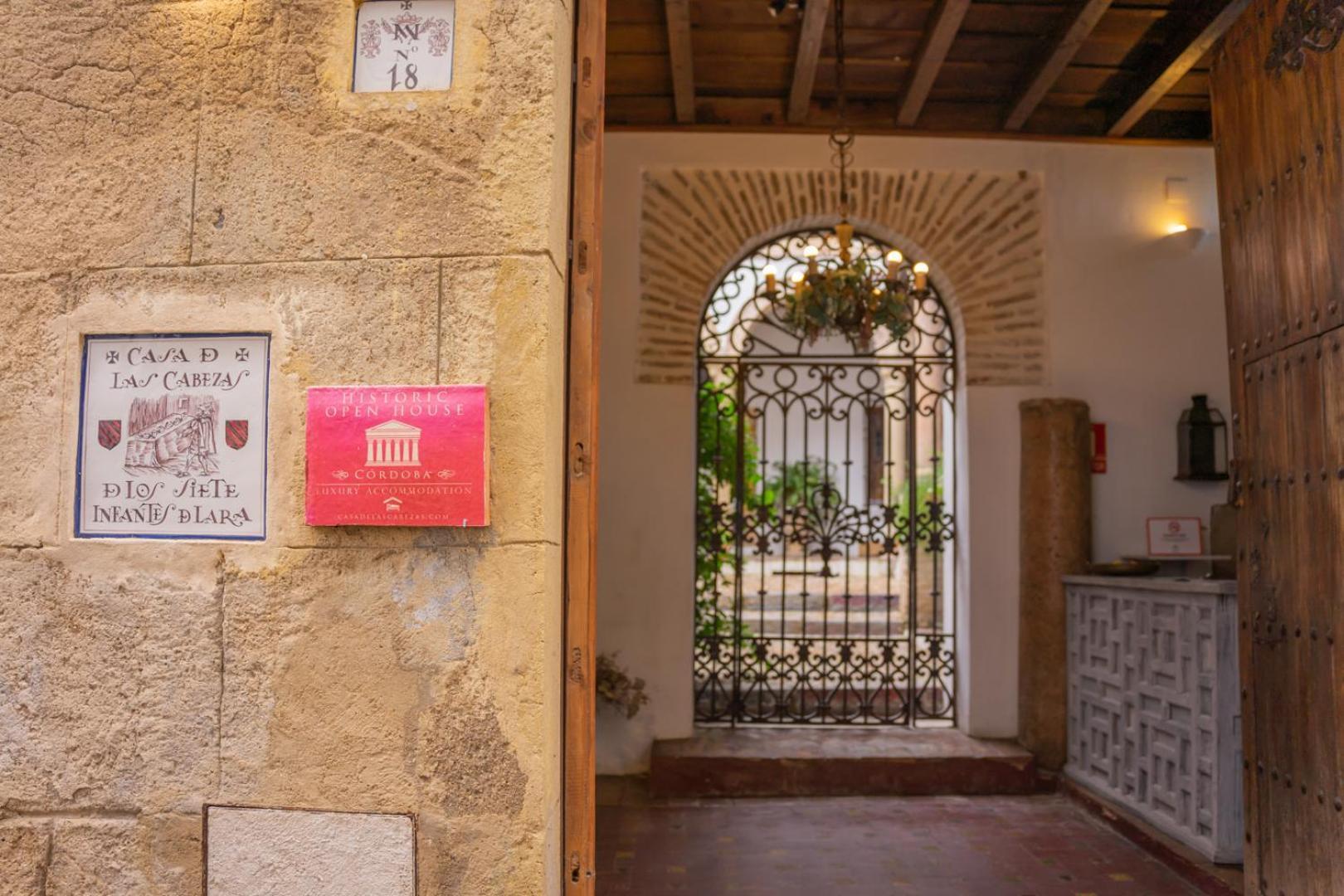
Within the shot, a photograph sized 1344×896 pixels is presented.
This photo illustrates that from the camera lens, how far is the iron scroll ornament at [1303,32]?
2.52 meters

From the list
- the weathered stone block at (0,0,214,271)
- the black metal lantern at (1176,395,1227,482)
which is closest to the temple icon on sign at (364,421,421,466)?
the weathered stone block at (0,0,214,271)

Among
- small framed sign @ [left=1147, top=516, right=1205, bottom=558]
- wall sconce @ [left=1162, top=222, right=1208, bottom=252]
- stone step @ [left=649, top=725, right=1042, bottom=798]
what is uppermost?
wall sconce @ [left=1162, top=222, right=1208, bottom=252]

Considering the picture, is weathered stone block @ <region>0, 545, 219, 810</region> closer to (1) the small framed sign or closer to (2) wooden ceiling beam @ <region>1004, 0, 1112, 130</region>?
(2) wooden ceiling beam @ <region>1004, 0, 1112, 130</region>

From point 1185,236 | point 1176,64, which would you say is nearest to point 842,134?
point 1176,64

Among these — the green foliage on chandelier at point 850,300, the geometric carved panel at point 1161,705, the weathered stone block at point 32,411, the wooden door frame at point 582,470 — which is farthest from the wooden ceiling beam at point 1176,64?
the weathered stone block at point 32,411

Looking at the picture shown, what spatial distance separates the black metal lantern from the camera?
17.5ft

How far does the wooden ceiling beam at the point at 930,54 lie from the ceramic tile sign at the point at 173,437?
3634 millimetres

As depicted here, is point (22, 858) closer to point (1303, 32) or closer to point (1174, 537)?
point (1303, 32)

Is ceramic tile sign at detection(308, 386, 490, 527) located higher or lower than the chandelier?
lower

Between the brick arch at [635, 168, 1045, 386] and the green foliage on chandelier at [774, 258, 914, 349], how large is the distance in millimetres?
720

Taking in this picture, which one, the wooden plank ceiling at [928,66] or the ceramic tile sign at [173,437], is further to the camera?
the wooden plank ceiling at [928,66]

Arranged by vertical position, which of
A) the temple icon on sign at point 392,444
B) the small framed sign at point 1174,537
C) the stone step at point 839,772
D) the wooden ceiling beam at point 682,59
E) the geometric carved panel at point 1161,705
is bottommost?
the stone step at point 839,772

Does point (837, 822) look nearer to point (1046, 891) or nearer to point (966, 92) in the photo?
point (1046, 891)

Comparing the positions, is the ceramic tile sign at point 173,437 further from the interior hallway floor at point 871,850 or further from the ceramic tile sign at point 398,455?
the interior hallway floor at point 871,850
